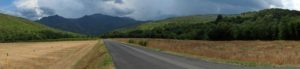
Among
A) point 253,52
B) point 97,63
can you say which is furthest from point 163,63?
point 253,52

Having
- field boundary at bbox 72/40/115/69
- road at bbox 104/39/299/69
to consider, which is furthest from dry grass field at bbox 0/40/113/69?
road at bbox 104/39/299/69

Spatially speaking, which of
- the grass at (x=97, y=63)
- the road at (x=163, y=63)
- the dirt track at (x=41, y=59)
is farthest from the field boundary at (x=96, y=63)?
the dirt track at (x=41, y=59)

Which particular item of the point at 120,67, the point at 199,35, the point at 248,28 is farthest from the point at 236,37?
the point at 120,67

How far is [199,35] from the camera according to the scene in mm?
197500

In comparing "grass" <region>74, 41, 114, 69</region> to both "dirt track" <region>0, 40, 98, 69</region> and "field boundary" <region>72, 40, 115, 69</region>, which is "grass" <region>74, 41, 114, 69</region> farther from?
"dirt track" <region>0, 40, 98, 69</region>

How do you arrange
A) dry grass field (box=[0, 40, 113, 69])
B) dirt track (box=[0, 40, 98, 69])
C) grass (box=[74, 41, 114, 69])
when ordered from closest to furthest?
1. grass (box=[74, 41, 114, 69])
2. dry grass field (box=[0, 40, 113, 69])
3. dirt track (box=[0, 40, 98, 69])

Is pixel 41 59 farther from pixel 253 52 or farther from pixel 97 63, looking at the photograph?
pixel 253 52

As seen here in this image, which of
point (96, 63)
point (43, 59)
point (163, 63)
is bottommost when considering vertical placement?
point (43, 59)

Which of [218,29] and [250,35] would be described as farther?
[218,29]

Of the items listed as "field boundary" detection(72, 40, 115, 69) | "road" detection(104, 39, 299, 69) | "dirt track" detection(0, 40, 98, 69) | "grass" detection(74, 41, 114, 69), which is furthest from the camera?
"dirt track" detection(0, 40, 98, 69)

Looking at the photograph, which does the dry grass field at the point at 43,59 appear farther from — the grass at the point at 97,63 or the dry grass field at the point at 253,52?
the dry grass field at the point at 253,52

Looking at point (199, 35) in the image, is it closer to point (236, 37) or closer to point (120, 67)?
point (236, 37)

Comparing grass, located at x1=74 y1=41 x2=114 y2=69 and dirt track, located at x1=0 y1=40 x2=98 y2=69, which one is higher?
grass, located at x1=74 y1=41 x2=114 y2=69

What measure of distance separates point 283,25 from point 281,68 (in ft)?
375
